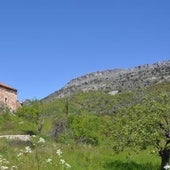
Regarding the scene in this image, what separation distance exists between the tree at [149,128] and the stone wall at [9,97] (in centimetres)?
7707

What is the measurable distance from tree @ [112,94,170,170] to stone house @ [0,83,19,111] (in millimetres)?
75502

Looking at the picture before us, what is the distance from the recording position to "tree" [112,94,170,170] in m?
24.1

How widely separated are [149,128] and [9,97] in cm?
8250

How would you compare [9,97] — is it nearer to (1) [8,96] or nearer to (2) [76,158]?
(1) [8,96]

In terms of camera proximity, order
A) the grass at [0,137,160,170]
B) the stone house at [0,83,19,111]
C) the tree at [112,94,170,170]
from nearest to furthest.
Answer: the grass at [0,137,160,170] → the tree at [112,94,170,170] → the stone house at [0,83,19,111]

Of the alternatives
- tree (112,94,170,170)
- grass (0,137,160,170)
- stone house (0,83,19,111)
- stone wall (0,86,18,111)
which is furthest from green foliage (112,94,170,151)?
stone wall (0,86,18,111)

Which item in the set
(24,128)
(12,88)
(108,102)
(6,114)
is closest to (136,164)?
(24,128)

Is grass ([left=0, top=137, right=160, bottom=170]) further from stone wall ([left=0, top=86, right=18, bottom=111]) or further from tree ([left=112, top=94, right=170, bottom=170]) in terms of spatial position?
stone wall ([left=0, top=86, right=18, bottom=111])

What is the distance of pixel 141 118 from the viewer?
2498 centimetres

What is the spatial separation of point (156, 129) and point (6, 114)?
6000cm

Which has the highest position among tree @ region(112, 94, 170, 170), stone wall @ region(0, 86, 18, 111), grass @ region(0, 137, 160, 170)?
stone wall @ region(0, 86, 18, 111)

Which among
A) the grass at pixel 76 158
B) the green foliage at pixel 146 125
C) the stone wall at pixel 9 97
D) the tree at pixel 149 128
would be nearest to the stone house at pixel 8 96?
the stone wall at pixel 9 97

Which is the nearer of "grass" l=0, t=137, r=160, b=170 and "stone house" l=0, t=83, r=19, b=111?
"grass" l=0, t=137, r=160, b=170

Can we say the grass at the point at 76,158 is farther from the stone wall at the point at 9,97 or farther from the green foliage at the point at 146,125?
the stone wall at the point at 9,97
